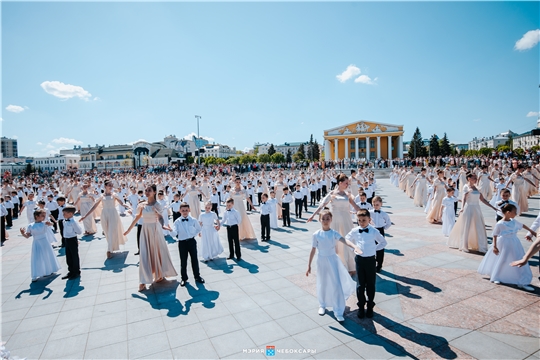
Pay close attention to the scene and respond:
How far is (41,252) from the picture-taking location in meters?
7.18

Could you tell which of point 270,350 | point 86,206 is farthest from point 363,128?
point 270,350

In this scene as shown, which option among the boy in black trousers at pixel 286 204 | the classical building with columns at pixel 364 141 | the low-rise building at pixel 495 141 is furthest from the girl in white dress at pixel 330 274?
the low-rise building at pixel 495 141

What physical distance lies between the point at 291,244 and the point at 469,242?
5.16 m

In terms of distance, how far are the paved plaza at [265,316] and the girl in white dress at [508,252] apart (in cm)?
26

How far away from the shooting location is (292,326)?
462 centimetres

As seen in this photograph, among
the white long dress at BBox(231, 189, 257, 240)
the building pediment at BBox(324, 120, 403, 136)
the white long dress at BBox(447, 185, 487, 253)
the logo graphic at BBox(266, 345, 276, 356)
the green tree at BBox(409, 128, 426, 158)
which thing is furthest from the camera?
the green tree at BBox(409, 128, 426, 158)

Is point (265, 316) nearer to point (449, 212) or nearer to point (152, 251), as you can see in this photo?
point (152, 251)

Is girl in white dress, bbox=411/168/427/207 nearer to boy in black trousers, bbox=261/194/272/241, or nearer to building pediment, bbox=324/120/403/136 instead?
boy in black trousers, bbox=261/194/272/241

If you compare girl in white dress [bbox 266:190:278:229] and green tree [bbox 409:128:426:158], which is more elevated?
green tree [bbox 409:128:426:158]

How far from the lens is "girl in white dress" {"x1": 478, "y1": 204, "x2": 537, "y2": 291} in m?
5.57

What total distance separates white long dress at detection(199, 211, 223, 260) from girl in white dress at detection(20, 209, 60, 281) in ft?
12.6

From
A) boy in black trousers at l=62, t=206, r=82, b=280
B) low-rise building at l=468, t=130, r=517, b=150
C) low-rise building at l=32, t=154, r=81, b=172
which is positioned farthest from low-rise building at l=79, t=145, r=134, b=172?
low-rise building at l=468, t=130, r=517, b=150

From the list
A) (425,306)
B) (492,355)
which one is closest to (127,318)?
(425,306)

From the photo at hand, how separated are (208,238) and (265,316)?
12.7 ft
